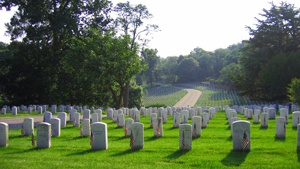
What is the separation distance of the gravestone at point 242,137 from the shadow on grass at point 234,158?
0.67ft

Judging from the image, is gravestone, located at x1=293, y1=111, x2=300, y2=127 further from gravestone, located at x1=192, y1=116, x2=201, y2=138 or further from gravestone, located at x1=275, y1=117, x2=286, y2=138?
gravestone, located at x1=192, y1=116, x2=201, y2=138

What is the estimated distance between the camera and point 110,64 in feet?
83.3

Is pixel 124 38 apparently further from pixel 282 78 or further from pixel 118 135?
pixel 282 78

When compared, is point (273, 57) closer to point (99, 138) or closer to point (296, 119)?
point (296, 119)

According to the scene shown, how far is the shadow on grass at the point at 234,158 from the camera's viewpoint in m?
8.26

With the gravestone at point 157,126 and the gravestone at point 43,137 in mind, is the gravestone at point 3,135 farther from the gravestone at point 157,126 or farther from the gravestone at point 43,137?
the gravestone at point 157,126

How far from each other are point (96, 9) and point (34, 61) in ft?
35.0

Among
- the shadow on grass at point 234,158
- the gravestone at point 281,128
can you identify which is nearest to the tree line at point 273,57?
the gravestone at point 281,128

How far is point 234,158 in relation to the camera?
29.0 ft

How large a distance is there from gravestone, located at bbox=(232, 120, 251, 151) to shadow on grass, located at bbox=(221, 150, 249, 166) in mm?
204

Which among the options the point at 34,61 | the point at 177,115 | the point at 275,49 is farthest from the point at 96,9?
the point at 275,49

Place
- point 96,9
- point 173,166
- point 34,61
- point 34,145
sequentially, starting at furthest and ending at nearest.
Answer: point 34,61
point 96,9
point 34,145
point 173,166

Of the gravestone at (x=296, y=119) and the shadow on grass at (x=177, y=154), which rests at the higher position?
the gravestone at (x=296, y=119)

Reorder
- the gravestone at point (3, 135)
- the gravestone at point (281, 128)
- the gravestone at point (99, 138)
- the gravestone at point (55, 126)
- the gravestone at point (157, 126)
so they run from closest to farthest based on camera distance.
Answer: the gravestone at point (99, 138) < the gravestone at point (3, 135) < the gravestone at point (281, 128) < the gravestone at point (157, 126) < the gravestone at point (55, 126)
